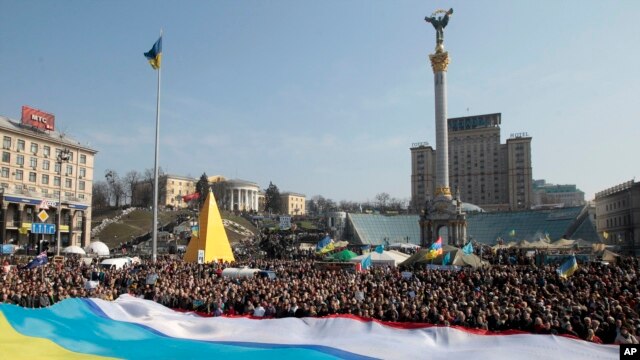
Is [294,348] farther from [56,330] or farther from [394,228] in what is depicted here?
[394,228]

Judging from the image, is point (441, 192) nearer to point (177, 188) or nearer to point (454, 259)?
point (454, 259)

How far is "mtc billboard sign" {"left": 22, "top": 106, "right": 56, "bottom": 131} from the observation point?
68062mm

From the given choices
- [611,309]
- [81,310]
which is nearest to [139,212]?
[81,310]

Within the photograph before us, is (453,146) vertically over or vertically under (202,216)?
over

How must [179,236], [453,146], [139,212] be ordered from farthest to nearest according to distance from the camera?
[453,146] → [139,212] → [179,236]

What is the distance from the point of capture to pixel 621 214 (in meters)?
73.4

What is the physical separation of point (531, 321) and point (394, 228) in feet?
260

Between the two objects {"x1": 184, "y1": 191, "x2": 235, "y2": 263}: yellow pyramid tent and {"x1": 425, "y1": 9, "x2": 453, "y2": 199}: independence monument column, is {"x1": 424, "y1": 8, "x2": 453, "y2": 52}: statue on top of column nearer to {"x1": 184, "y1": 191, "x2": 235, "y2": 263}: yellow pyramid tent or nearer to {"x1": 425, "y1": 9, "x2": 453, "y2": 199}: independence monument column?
{"x1": 425, "y1": 9, "x2": 453, "y2": 199}: independence monument column

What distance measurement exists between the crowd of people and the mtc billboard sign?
161ft

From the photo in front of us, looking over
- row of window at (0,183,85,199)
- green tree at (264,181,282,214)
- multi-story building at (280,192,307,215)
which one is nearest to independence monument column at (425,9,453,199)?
row of window at (0,183,85,199)

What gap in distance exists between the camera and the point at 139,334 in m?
14.2

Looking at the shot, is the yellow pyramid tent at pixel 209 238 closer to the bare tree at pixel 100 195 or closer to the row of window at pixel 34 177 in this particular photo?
the row of window at pixel 34 177

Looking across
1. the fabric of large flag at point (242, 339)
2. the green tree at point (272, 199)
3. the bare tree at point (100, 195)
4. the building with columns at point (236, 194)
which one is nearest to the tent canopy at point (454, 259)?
the fabric of large flag at point (242, 339)

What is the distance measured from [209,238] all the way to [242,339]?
2436 cm
